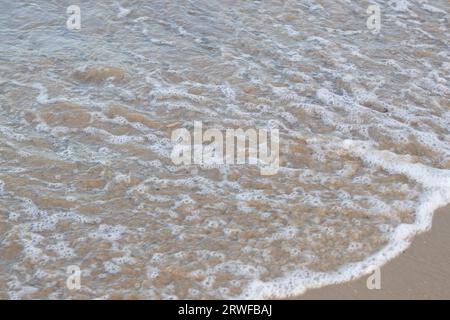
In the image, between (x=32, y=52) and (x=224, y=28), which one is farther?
(x=224, y=28)

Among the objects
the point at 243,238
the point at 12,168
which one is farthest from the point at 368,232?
the point at 12,168

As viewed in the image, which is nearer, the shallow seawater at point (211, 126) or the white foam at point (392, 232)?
the white foam at point (392, 232)

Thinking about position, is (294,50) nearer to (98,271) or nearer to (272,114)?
(272,114)

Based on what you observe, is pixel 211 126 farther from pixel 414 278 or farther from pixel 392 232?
pixel 414 278

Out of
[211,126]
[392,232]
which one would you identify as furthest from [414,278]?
[211,126]

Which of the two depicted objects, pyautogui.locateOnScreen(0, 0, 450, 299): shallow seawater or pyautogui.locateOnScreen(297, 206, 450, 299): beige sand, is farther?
pyautogui.locateOnScreen(0, 0, 450, 299): shallow seawater
